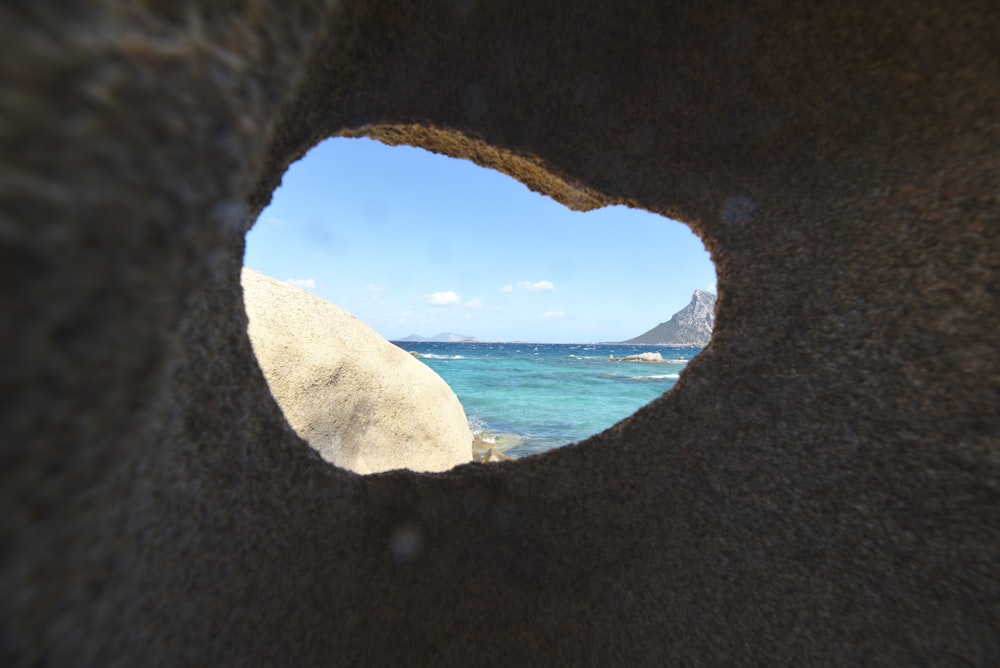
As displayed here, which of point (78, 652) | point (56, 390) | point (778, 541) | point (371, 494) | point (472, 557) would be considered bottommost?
point (472, 557)

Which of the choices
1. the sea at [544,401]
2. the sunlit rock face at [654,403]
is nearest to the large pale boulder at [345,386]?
the sunlit rock face at [654,403]

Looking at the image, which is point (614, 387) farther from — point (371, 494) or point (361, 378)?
point (371, 494)

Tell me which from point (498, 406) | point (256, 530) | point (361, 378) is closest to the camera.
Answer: point (256, 530)

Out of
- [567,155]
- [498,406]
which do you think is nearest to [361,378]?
[567,155]

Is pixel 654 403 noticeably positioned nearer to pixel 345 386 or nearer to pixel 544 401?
pixel 345 386

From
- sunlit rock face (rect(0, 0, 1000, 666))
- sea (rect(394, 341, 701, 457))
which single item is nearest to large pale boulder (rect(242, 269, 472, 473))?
sunlit rock face (rect(0, 0, 1000, 666))

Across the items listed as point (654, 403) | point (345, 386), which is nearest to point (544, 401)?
point (345, 386)
